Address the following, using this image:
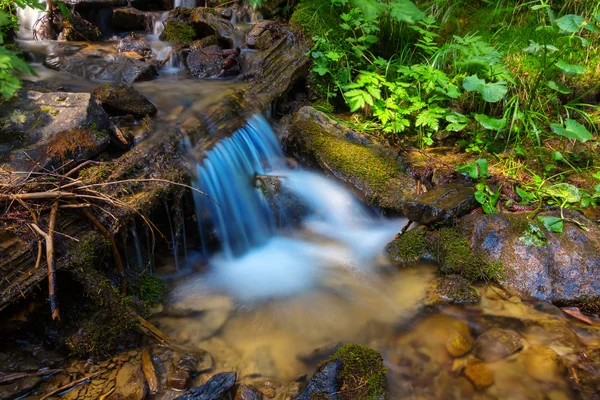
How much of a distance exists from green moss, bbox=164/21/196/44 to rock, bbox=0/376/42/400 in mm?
5826

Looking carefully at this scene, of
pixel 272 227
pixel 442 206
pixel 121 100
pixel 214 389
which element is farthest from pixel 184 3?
pixel 214 389

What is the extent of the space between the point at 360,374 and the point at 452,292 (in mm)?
1269

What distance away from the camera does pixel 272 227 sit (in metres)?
4.30

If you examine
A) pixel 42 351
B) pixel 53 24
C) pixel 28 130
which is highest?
pixel 53 24

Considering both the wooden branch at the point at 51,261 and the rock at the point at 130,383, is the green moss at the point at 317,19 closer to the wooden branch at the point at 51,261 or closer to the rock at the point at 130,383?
the wooden branch at the point at 51,261

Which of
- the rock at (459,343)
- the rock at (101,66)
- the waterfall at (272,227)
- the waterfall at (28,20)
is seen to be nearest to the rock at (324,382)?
the rock at (459,343)

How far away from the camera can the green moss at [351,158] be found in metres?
4.38

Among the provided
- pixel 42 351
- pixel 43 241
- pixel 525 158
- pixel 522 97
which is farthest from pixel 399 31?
pixel 42 351

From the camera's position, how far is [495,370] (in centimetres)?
272

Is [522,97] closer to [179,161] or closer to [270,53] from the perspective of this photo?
[270,53]

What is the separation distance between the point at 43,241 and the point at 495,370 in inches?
126

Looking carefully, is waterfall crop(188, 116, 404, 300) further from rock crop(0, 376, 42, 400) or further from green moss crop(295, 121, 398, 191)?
rock crop(0, 376, 42, 400)

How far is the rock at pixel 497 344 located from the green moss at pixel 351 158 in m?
1.84

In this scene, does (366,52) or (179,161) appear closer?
(179,161)
